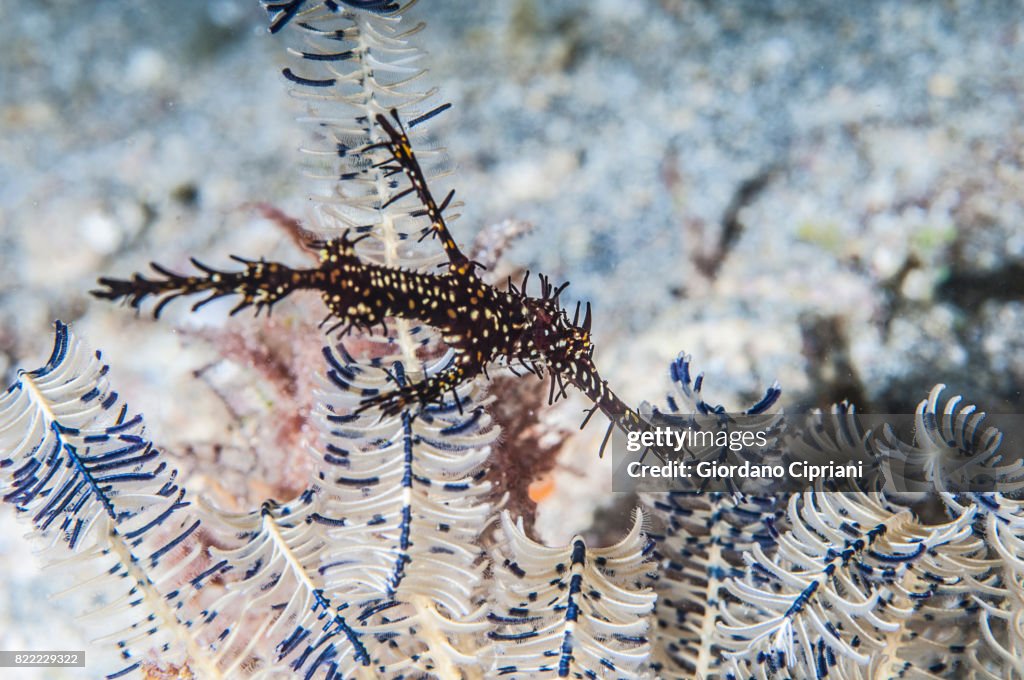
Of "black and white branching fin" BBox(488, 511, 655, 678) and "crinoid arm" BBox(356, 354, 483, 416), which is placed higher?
"crinoid arm" BBox(356, 354, 483, 416)

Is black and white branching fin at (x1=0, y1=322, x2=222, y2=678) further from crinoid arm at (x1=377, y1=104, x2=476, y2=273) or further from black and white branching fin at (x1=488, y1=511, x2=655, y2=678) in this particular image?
crinoid arm at (x1=377, y1=104, x2=476, y2=273)

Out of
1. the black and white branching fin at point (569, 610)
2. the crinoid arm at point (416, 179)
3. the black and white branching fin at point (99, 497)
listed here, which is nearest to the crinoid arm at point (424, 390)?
the crinoid arm at point (416, 179)

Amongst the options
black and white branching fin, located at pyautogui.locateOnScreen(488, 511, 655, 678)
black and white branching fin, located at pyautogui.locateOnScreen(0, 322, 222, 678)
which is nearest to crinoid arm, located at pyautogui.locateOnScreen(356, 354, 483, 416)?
black and white branching fin, located at pyautogui.locateOnScreen(488, 511, 655, 678)

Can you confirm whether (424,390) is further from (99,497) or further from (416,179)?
(99,497)

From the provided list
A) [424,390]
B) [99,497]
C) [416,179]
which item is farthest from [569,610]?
[99,497]

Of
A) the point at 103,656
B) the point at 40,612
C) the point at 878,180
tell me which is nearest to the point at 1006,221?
the point at 878,180
